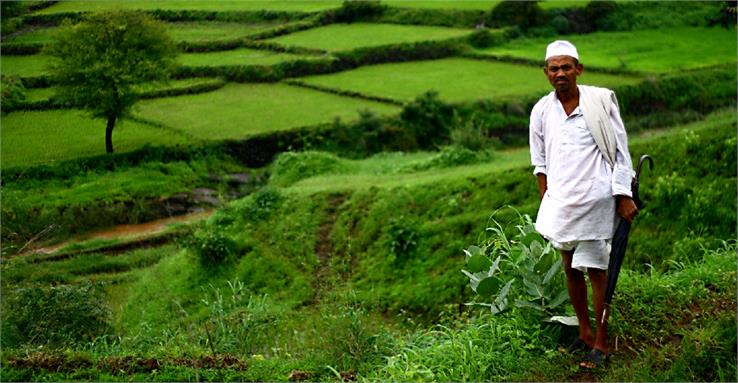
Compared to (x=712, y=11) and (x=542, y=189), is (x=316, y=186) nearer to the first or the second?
(x=542, y=189)

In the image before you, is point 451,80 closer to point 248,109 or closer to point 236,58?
point 236,58

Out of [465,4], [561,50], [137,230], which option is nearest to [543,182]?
[561,50]

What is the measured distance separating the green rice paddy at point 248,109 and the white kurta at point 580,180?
1588 centimetres

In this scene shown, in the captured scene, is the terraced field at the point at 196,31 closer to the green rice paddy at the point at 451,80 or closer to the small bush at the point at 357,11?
the green rice paddy at the point at 451,80

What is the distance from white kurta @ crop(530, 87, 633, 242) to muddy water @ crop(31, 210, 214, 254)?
1258 cm

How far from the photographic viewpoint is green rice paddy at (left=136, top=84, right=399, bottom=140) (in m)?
20.6

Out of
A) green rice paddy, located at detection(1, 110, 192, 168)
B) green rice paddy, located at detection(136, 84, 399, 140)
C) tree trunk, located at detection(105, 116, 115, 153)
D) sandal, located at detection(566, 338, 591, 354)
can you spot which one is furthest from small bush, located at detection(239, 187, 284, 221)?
sandal, located at detection(566, 338, 591, 354)

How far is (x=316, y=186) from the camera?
15.4 meters

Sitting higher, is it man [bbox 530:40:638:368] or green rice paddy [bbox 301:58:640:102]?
man [bbox 530:40:638:368]

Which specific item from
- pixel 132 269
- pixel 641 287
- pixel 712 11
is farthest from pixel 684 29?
pixel 641 287

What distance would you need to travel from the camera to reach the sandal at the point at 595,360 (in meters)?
4.79

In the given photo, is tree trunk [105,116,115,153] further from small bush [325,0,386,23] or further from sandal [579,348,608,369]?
sandal [579,348,608,369]

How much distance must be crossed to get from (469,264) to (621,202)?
1007 mm

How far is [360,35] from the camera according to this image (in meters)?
26.4
